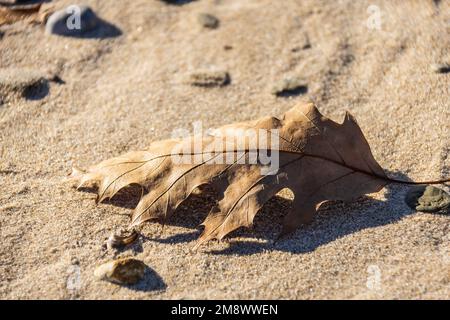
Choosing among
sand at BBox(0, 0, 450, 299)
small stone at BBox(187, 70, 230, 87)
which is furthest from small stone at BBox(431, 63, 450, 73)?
small stone at BBox(187, 70, 230, 87)

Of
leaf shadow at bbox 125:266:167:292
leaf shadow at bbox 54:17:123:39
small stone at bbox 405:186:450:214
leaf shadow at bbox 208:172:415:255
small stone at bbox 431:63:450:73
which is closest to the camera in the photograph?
leaf shadow at bbox 125:266:167:292

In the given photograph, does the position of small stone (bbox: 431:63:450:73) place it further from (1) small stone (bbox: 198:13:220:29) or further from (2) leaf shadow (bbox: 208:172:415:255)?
(1) small stone (bbox: 198:13:220:29)

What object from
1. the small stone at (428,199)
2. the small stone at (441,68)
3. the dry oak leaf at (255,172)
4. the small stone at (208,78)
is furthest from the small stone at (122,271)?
the small stone at (441,68)

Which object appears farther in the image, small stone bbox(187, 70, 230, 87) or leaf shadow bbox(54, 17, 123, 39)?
leaf shadow bbox(54, 17, 123, 39)

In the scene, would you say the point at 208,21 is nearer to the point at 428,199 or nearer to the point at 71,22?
the point at 71,22

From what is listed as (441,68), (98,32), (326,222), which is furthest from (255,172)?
(98,32)

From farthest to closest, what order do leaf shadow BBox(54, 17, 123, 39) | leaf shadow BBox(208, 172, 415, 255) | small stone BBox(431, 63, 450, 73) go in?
1. leaf shadow BBox(54, 17, 123, 39)
2. small stone BBox(431, 63, 450, 73)
3. leaf shadow BBox(208, 172, 415, 255)
